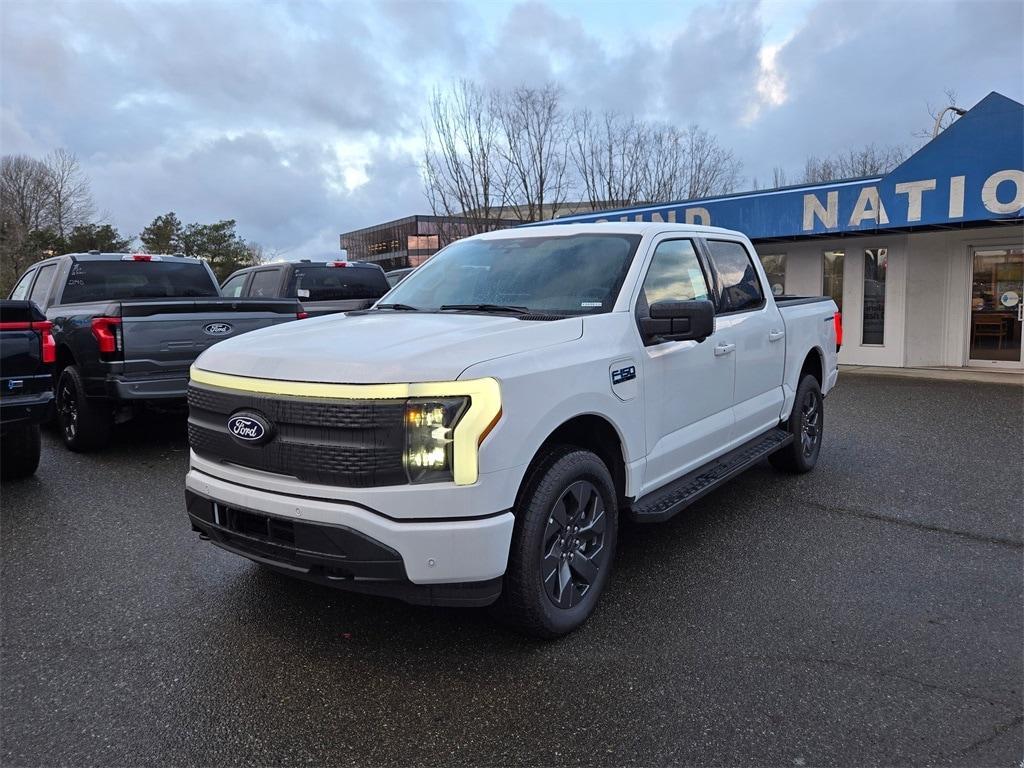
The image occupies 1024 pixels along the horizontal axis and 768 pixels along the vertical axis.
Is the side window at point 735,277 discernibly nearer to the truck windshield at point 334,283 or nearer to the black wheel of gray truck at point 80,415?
the black wheel of gray truck at point 80,415

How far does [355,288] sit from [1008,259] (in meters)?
11.4

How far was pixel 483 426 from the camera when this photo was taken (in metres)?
2.79

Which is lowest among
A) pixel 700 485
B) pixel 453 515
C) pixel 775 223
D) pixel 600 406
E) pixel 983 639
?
pixel 983 639

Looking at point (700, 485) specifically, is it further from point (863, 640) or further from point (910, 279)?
point (910, 279)

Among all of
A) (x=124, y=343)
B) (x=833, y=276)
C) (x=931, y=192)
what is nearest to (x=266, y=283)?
(x=124, y=343)

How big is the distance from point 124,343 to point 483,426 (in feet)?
16.0

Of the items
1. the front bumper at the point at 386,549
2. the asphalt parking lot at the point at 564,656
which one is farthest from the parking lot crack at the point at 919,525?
the front bumper at the point at 386,549

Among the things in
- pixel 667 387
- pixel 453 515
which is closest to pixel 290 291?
pixel 667 387

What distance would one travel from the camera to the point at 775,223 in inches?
531

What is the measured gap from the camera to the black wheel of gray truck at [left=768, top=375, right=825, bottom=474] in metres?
5.90

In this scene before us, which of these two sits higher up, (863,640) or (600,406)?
(600,406)

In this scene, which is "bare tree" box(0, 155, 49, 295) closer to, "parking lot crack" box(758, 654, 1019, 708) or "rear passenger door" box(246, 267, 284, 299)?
"rear passenger door" box(246, 267, 284, 299)

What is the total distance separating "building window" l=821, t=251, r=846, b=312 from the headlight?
43.9ft

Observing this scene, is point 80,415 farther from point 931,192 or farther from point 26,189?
point 26,189
